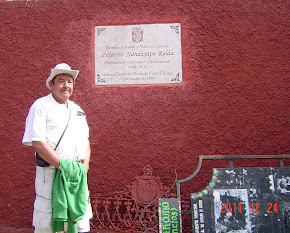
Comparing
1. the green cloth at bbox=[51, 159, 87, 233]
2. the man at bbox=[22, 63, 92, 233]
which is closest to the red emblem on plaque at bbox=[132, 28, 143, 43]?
the man at bbox=[22, 63, 92, 233]

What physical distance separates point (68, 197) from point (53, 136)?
0.49 m

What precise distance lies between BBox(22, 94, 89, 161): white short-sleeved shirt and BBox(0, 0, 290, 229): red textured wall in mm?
1077

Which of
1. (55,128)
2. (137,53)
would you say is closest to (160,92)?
(137,53)

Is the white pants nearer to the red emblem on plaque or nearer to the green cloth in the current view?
the green cloth

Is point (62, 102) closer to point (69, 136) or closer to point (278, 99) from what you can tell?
point (69, 136)

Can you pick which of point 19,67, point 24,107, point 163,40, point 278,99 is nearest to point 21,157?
point 24,107

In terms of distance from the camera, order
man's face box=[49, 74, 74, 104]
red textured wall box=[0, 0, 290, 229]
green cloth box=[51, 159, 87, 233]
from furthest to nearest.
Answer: red textured wall box=[0, 0, 290, 229] → man's face box=[49, 74, 74, 104] → green cloth box=[51, 159, 87, 233]

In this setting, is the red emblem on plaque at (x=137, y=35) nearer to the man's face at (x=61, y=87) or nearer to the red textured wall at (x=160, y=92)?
the red textured wall at (x=160, y=92)

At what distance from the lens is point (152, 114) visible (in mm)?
3619

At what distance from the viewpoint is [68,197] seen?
232 cm

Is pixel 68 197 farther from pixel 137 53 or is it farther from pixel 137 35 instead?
pixel 137 35

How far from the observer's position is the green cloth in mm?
2270

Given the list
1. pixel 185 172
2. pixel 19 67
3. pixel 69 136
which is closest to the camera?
pixel 69 136

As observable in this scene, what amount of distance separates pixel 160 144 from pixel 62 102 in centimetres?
138
